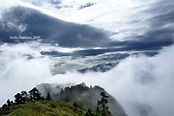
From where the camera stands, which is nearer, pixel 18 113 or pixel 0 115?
pixel 18 113

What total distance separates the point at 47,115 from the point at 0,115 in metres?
29.1

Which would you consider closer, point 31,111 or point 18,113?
point 18,113

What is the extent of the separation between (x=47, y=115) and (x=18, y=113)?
22.7m

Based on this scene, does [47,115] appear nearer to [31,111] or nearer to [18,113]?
[31,111]

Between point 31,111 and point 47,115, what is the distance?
10.4 meters

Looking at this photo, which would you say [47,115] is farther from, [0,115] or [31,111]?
[0,115]

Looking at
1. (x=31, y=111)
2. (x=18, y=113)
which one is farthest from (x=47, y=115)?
(x=18, y=113)

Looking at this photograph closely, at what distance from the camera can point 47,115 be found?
195 meters

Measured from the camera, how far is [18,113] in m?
178

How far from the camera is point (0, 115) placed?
19388 centimetres

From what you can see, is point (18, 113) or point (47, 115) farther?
point (47, 115)

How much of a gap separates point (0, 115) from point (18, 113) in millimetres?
22113
